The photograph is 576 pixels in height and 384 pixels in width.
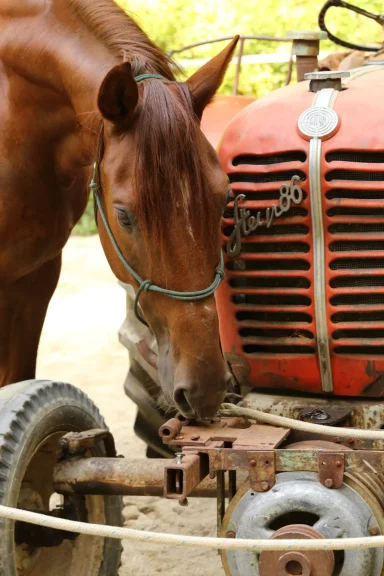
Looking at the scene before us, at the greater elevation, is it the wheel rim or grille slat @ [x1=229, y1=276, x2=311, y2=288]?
grille slat @ [x1=229, y1=276, x2=311, y2=288]

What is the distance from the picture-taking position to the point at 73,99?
2.92 metres

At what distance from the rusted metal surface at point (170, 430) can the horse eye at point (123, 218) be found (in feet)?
1.83

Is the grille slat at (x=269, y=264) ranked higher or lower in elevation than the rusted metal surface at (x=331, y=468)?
higher

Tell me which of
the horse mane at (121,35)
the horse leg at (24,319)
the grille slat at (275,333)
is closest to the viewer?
the horse mane at (121,35)

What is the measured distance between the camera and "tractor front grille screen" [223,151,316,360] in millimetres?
2796

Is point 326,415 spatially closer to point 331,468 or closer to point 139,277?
point 331,468

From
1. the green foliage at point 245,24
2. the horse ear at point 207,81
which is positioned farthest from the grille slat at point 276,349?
the green foliage at point 245,24

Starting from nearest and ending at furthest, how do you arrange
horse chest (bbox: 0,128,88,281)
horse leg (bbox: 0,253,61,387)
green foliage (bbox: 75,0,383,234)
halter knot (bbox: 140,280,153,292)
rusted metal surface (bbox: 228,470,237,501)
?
1. halter knot (bbox: 140,280,153,292)
2. rusted metal surface (bbox: 228,470,237,501)
3. horse chest (bbox: 0,128,88,281)
4. horse leg (bbox: 0,253,61,387)
5. green foliage (bbox: 75,0,383,234)

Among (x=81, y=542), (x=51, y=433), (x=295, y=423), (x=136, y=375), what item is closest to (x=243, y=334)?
(x=295, y=423)

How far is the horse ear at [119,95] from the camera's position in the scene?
247cm

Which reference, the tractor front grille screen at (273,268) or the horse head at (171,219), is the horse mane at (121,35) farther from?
the tractor front grille screen at (273,268)

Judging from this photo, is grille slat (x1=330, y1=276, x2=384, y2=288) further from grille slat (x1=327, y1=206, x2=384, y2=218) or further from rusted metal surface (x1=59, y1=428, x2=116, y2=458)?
rusted metal surface (x1=59, y1=428, x2=116, y2=458)

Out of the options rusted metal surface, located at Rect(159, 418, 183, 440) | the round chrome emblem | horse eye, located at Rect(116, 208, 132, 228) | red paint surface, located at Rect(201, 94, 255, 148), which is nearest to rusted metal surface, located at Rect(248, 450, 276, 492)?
rusted metal surface, located at Rect(159, 418, 183, 440)

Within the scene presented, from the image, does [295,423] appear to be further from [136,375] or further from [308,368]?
[136,375]
